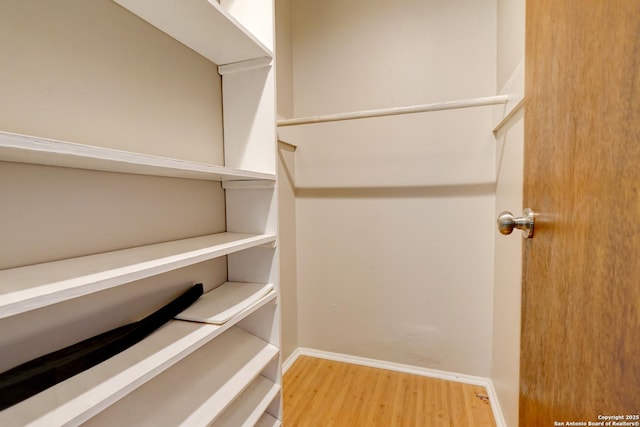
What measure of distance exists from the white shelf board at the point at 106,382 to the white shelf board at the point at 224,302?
0.05 metres

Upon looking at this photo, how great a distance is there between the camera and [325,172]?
6.84 ft

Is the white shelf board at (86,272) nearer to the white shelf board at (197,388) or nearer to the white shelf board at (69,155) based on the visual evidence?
the white shelf board at (69,155)

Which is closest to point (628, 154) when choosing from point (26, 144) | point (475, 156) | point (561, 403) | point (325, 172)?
point (561, 403)

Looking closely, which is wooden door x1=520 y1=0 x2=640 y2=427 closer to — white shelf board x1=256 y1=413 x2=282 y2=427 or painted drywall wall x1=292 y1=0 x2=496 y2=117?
white shelf board x1=256 y1=413 x2=282 y2=427

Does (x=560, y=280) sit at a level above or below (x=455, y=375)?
above

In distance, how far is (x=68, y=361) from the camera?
0.67m

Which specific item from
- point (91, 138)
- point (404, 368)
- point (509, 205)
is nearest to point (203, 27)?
point (91, 138)

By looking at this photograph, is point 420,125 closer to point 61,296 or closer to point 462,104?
point 462,104

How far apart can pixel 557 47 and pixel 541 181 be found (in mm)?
258

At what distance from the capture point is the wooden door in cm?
→ 33

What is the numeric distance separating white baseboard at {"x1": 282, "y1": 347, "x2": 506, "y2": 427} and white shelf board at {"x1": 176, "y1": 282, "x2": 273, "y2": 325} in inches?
41.7

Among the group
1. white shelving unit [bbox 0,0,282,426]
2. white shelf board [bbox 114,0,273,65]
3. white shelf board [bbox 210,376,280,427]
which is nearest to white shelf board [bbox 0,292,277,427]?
white shelving unit [bbox 0,0,282,426]

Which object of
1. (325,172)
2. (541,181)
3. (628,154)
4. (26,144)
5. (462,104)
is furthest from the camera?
(325,172)

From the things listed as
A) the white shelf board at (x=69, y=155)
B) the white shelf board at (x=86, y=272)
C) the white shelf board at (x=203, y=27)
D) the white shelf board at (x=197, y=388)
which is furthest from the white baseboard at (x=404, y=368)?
the white shelf board at (x=203, y=27)
